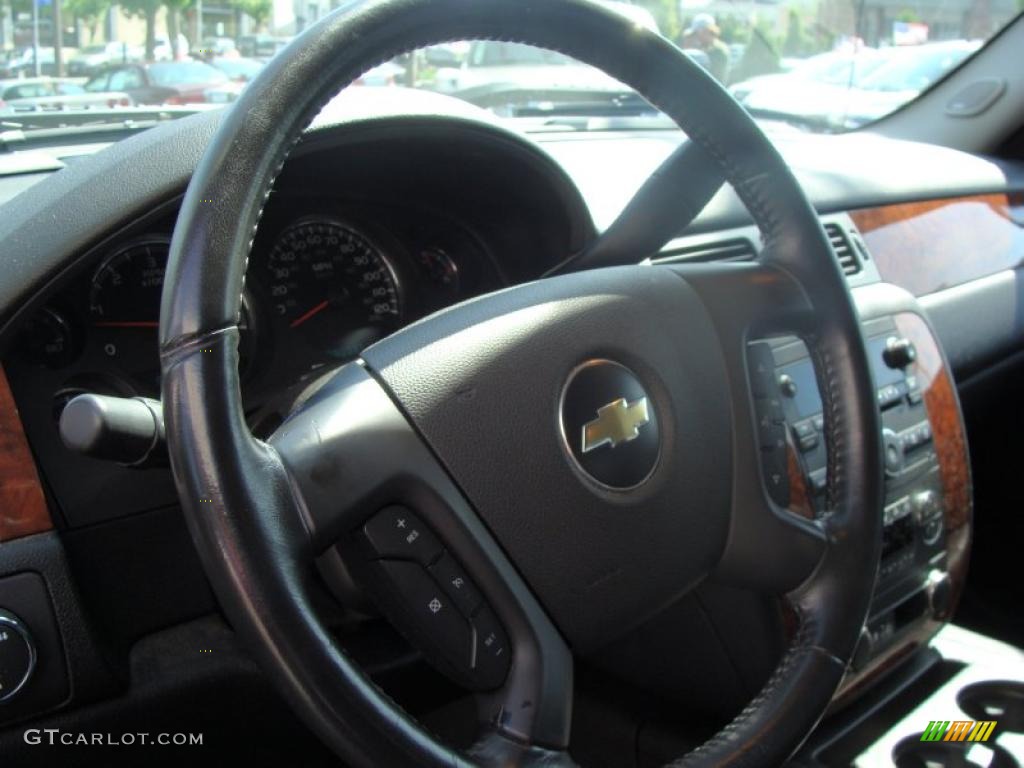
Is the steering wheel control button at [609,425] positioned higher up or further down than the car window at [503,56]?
further down

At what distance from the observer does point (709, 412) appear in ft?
4.20

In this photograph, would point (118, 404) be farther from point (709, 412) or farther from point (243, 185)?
point (709, 412)

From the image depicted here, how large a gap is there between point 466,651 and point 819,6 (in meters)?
2.68

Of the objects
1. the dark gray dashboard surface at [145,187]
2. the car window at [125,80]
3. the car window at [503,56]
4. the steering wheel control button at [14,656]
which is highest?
the car window at [503,56]

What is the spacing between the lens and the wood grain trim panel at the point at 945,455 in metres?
1.94

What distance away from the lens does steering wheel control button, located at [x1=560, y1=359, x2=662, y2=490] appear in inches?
45.9

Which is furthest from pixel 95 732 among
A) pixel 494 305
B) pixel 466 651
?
pixel 494 305

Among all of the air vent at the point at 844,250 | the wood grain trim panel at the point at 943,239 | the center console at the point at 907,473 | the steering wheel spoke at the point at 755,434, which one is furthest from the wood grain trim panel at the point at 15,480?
the wood grain trim panel at the point at 943,239

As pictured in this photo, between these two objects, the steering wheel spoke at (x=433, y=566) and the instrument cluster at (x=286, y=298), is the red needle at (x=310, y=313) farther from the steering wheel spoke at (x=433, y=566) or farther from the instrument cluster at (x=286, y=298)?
the steering wheel spoke at (x=433, y=566)

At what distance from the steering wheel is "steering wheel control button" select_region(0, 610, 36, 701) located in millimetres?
409

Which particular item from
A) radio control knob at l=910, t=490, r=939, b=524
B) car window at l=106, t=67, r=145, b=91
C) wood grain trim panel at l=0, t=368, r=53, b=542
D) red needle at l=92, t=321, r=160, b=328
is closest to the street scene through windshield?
car window at l=106, t=67, r=145, b=91

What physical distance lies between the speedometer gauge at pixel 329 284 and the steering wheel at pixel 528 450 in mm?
445

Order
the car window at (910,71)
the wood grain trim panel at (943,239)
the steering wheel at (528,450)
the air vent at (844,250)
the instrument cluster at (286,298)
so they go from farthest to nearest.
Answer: the car window at (910,71) < the wood grain trim panel at (943,239) < the air vent at (844,250) < the instrument cluster at (286,298) < the steering wheel at (528,450)

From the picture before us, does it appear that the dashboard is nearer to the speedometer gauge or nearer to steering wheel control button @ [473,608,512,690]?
the speedometer gauge
